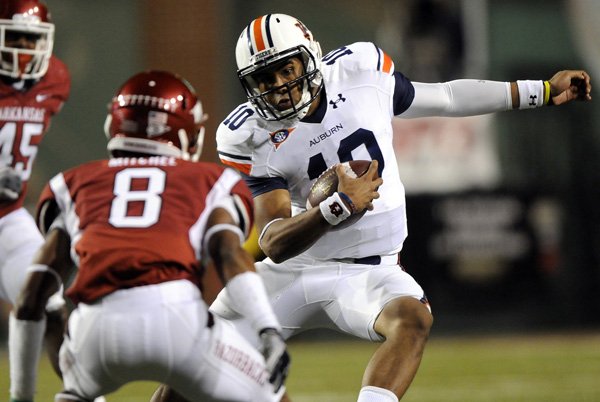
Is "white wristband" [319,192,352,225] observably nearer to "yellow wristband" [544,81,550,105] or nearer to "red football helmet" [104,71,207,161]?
"red football helmet" [104,71,207,161]

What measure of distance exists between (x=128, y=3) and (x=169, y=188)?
310 inches

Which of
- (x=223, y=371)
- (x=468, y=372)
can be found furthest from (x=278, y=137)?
(x=468, y=372)

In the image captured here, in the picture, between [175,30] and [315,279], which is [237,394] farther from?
[175,30]

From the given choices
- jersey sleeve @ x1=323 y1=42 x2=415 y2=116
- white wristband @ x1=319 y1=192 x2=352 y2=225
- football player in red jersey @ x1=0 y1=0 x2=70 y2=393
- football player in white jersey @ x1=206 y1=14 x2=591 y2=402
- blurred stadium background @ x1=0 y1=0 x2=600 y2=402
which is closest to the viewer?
white wristband @ x1=319 y1=192 x2=352 y2=225

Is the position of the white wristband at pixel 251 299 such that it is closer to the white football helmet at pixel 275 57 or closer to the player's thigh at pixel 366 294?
the player's thigh at pixel 366 294

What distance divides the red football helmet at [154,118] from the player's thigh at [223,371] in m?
0.53

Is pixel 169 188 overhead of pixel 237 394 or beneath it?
overhead

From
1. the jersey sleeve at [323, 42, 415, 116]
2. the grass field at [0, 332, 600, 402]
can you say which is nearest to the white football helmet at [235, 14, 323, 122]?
the jersey sleeve at [323, 42, 415, 116]

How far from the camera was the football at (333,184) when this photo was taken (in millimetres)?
3844

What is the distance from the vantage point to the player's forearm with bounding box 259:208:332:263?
148 inches

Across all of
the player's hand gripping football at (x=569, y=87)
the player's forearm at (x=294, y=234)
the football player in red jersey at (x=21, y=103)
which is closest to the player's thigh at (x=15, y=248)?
the football player in red jersey at (x=21, y=103)

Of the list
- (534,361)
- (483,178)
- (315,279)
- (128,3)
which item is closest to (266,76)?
(315,279)

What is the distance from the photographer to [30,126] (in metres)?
4.73

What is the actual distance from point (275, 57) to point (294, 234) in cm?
64
